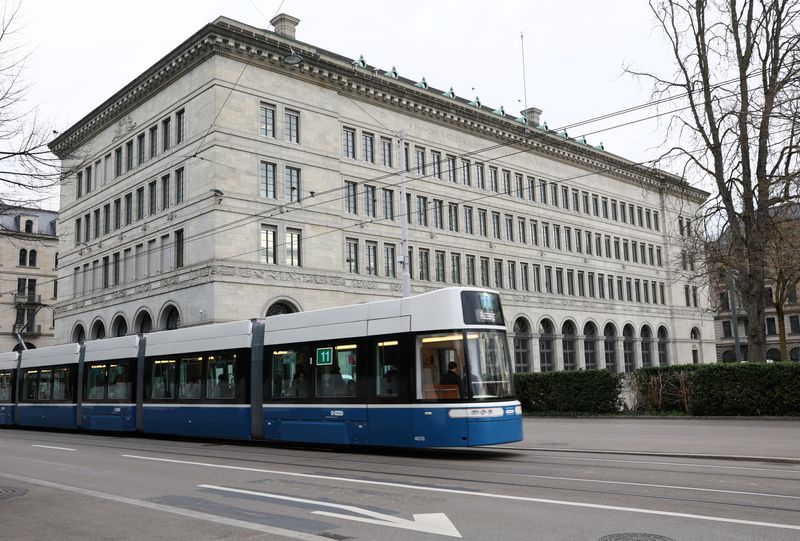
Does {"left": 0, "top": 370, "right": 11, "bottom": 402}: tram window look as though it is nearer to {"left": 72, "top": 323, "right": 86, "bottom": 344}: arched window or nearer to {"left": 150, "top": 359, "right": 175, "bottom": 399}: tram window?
{"left": 150, "top": 359, "right": 175, "bottom": 399}: tram window

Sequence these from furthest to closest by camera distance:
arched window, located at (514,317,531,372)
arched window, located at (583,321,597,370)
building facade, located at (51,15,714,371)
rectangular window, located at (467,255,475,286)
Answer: arched window, located at (583,321,597,370), arched window, located at (514,317,531,372), rectangular window, located at (467,255,475,286), building facade, located at (51,15,714,371)

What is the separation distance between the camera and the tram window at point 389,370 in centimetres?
1454

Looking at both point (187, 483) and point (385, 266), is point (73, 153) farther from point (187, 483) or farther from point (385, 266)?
point (385, 266)

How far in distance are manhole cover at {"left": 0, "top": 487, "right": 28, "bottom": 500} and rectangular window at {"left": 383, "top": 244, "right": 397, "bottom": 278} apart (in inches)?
1278

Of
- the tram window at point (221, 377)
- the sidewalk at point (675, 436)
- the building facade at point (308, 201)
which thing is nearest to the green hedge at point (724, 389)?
the sidewalk at point (675, 436)

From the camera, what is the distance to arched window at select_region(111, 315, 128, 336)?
4221 centimetres

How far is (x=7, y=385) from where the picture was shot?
2881 cm

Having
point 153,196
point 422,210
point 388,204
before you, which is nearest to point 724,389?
point 388,204

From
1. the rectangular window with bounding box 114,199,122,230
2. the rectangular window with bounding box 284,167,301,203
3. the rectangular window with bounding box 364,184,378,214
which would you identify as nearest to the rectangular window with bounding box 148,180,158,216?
the rectangular window with bounding box 114,199,122,230

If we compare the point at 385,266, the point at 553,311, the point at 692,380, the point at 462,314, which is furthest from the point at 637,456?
the point at 553,311

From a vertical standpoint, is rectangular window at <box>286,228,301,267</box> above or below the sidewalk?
above

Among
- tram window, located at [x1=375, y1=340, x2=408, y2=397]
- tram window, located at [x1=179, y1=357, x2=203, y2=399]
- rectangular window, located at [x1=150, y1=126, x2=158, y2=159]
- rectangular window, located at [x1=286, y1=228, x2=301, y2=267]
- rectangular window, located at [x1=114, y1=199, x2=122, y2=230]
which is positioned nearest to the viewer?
tram window, located at [x1=375, y1=340, x2=408, y2=397]

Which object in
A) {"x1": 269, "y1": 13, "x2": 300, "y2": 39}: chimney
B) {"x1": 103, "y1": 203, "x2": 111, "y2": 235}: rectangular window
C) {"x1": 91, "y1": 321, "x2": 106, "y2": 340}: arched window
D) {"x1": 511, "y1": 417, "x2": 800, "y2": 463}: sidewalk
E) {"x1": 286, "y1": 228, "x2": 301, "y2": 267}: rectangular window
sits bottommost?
{"x1": 511, "y1": 417, "x2": 800, "y2": 463}: sidewalk

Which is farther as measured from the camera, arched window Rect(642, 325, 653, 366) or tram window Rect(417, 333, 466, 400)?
arched window Rect(642, 325, 653, 366)
